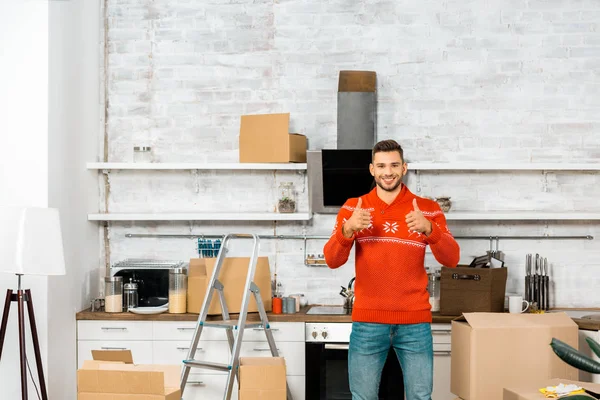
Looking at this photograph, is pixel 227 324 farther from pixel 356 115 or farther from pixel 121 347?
pixel 356 115

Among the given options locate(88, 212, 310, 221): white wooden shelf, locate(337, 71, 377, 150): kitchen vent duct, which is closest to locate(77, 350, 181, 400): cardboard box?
locate(88, 212, 310, 221): white wooden shelf

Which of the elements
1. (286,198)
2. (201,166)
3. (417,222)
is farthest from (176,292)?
(417,222)

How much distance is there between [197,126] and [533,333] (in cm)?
266

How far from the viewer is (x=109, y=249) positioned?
507 centimetres

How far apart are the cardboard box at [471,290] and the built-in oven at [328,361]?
0.48 meters

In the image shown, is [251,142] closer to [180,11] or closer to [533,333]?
[180,11]

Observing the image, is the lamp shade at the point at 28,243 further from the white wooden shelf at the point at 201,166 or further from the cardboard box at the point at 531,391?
the cardboard box at the point at 531,391

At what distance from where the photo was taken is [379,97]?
16.2 feet

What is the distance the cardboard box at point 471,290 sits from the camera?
14.1 ft

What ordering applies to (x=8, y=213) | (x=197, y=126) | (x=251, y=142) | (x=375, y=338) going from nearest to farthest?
(x=375, y=338), (x=8, y=213), (x=251, y=142), (x=197, y=126)

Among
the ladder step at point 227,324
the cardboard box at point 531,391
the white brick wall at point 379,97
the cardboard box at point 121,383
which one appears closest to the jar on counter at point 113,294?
the white brick wall at point 379,97

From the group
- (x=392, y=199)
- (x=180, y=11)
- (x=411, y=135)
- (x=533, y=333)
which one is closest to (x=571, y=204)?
(x=411, y=135)

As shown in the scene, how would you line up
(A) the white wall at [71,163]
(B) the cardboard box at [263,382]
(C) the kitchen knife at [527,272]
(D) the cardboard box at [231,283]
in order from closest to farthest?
(B) the cardboard box at [263,382]
(A) the white wall at [71,163]
(D) the cardboard box at [231,283]
(C) the kitchen knife at [527,272]

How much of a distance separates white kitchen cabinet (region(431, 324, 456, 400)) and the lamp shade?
225 centimetres
